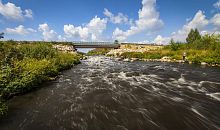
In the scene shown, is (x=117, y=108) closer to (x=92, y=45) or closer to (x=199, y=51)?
(x=199, y=51)

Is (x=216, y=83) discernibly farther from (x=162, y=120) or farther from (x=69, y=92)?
(x=69, y=92)

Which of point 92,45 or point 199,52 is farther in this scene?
point 92,45

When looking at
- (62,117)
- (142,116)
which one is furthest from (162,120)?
(62,117)

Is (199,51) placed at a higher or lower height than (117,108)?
higher

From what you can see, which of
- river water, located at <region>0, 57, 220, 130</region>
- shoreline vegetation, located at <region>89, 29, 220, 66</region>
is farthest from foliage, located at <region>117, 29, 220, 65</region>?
river water, located at <region>0, 57, 220, 130</region>

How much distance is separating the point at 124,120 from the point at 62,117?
14.3 feet

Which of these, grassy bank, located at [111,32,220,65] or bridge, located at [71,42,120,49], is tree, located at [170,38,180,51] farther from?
bridge, located at [71,42,120,49]

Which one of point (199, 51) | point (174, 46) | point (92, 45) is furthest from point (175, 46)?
point (92, 45)

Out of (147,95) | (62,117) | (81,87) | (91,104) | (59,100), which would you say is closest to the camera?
(62,117)

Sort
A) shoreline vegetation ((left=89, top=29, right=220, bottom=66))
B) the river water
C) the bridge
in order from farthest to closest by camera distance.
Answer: the bridge, shoreline vegetation ((left=89, top=29, right=220, bottom=66)), the river water

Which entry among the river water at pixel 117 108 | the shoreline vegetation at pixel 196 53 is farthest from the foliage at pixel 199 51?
the river water at pixel 117 108

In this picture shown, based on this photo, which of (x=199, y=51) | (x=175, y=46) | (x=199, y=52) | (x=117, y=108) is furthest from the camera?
(x=175, y=46)

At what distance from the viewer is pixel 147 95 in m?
18.5

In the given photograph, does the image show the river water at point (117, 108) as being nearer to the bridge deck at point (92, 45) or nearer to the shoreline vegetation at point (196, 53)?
the shoreline vegetation at point (196, 53)
